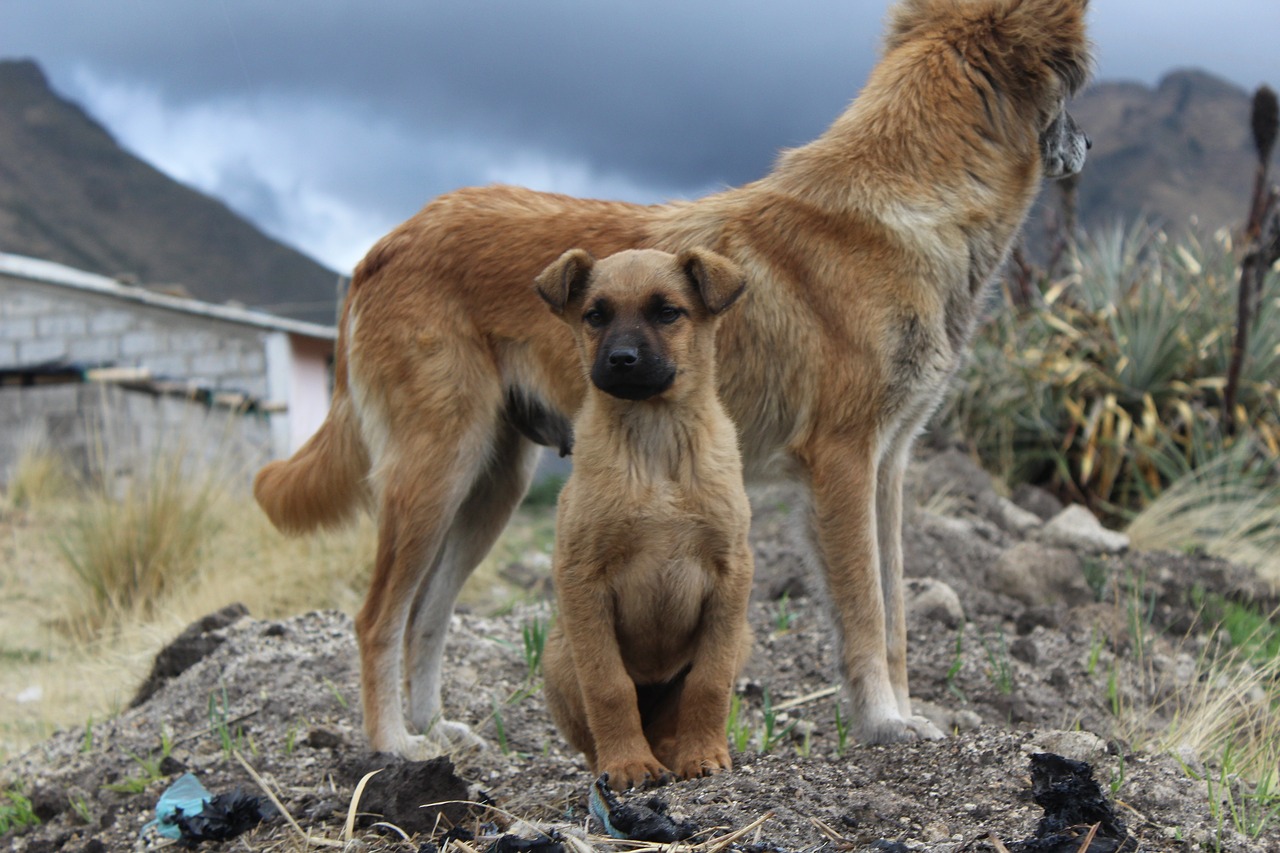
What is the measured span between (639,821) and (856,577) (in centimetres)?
147

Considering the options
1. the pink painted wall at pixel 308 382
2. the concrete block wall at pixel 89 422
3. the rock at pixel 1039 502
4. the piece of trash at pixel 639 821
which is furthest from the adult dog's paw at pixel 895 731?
the pink painted wall at pixel 308 382

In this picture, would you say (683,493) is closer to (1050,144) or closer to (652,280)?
(652,280)

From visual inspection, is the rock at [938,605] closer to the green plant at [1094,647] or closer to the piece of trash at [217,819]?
the green plant at [1094,647]

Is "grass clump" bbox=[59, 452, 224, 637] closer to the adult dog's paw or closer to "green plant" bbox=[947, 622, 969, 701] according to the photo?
"green plant" bbox=[947, 622, 969, 701]

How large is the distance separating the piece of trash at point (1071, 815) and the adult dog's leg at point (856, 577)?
91 cm

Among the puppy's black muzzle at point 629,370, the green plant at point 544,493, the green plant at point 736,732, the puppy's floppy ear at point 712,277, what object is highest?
the puppy's floppy ear at point 712,277

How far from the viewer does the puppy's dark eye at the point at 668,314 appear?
2979 mm

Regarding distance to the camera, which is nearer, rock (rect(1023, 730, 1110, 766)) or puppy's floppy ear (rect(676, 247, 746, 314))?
puppy's floppy ear (rect(676, 247, 746, 314))

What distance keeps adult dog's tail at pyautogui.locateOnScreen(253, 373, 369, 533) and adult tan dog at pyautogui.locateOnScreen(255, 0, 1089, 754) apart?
0.16 m

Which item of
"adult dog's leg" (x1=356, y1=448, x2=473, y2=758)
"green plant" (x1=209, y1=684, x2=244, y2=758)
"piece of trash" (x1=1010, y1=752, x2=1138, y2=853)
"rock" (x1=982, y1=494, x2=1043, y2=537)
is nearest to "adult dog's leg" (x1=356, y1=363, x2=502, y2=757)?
"adult dog's leg" (x1=356, y1=448, x2=473, y2=758)

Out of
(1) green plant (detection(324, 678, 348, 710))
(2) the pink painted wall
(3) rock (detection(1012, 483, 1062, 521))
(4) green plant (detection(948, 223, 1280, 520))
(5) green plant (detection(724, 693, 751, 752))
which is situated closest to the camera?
(5) green plant (detection(724, 693, 751, 752))

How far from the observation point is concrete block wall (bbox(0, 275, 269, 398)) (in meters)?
18.4

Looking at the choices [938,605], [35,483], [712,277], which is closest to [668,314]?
[712,277]

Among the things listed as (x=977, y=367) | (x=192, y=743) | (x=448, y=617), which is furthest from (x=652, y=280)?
(x=977, y=367)
